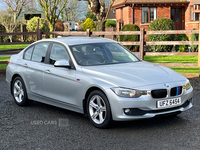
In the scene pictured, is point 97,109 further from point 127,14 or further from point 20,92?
point 127,14

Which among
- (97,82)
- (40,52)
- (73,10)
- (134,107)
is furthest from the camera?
(73,10)

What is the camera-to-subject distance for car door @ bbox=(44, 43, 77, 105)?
6230mm

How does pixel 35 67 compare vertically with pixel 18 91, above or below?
above

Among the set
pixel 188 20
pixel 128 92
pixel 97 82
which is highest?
pixel 188 20

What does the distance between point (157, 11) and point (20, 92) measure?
27.0m

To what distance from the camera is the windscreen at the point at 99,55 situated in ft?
21.3

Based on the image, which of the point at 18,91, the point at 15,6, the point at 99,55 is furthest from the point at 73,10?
the point at 99,55

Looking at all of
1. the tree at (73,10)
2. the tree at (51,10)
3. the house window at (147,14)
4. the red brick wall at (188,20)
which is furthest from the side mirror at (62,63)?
the tree at (73,10)

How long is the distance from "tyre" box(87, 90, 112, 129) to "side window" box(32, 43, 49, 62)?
1905mm

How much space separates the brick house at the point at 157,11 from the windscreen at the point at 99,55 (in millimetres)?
25983

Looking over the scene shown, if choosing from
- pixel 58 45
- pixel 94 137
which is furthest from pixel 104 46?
pixel 94 137

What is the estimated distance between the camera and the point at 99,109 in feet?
18.6

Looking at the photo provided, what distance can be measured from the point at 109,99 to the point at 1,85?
6.41 m

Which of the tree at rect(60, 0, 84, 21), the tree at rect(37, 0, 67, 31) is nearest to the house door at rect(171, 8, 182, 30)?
the tree at rect(37, 0, 67, 31)
